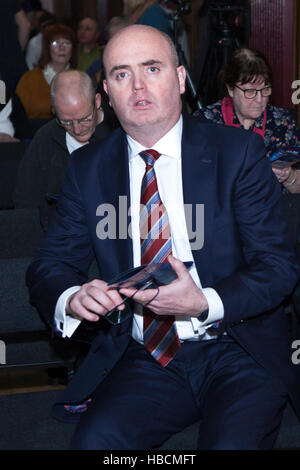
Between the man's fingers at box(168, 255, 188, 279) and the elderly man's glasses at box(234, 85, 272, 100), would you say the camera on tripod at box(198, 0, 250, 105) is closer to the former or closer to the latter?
the elderly man's glasses at box(234, 85, 272, 100)

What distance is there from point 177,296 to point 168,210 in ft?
1.12

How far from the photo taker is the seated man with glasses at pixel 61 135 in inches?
127

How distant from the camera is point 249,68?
10.9ft

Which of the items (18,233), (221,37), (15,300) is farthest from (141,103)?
(221,37)

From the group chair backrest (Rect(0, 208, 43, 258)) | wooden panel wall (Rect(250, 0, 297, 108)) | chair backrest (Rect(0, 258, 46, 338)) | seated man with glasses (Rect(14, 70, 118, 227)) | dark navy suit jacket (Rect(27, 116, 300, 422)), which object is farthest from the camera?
wooden panel wall (Rect(250, 0, 297, 108))

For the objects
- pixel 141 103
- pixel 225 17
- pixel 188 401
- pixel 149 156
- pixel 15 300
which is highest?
pixel 225 17

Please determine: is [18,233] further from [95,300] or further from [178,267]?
[178,267]

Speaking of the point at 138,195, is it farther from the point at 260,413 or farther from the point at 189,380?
the point at 260,413

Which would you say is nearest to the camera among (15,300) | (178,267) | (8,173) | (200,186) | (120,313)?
(178,267)

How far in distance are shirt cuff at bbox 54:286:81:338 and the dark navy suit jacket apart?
0.09 feet

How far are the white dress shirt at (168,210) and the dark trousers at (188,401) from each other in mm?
59

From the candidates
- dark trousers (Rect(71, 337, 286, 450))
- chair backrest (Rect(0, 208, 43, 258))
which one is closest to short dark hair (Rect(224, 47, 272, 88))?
chair backrest (Rect(0, 208, 43, 258))

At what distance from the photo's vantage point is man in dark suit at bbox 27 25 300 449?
66.6 inches

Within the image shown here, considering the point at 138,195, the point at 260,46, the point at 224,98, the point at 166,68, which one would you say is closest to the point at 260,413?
the point at 138,195
